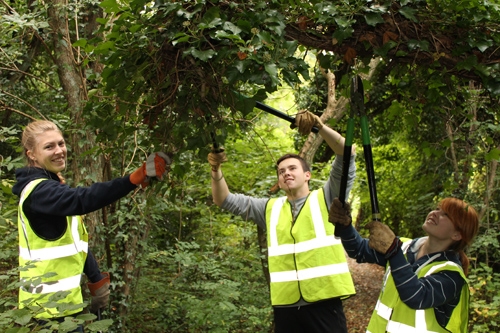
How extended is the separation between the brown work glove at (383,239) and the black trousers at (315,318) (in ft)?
3.11

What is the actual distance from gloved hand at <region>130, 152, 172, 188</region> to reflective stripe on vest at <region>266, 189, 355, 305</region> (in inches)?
41.4

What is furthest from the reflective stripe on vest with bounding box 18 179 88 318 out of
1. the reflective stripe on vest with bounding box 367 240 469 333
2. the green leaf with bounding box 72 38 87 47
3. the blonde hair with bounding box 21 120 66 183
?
the reflective stripe on vest with bounding box 367 240 469 333

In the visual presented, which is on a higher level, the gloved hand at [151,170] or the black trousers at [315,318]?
the gloved hand at [151,170]

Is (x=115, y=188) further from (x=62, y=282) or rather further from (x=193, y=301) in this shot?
(x=193, y=301)

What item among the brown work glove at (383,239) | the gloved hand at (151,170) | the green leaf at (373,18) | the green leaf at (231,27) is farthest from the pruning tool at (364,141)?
the gloved hand at (151,170)

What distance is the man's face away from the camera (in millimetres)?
3303

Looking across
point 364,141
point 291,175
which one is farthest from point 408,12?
point 291,175

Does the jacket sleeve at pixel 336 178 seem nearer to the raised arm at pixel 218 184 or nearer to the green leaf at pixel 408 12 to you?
the raised arm at pixel 218 184

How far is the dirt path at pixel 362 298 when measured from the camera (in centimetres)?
771

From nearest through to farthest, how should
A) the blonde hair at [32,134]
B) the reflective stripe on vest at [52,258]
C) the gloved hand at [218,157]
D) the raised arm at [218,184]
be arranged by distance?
the reflective stripe on vest at [52,258] → the blonde hair at [32,134] → the gloved hand at [218,157] → the raised arm at [218,184]

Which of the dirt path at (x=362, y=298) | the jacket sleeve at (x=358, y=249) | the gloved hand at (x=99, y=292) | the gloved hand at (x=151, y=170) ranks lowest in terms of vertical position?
the dirt path at (x=362, y=298)

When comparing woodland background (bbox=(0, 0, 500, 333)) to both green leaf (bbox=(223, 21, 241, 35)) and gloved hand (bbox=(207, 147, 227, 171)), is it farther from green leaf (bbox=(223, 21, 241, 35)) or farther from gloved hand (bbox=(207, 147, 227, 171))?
gloved hand (bbox=(207, 147, 227, 171))

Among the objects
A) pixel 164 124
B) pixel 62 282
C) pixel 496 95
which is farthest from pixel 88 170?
pixel 496 95

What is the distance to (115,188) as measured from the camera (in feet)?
8.02
